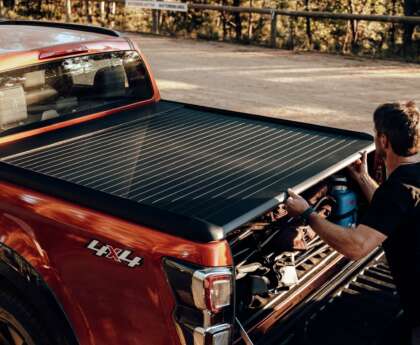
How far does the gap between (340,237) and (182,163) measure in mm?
1051

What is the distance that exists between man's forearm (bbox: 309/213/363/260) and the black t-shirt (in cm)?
9

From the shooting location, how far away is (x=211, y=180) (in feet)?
10.4

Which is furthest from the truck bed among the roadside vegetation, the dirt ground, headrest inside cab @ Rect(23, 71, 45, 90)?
the roadside vegetation

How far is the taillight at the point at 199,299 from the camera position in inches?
95.3

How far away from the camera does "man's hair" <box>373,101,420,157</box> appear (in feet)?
9.50

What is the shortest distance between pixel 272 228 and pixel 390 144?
2.73 feet

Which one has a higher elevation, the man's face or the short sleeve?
the man's face

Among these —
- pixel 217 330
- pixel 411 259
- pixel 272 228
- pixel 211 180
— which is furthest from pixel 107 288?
pixel 411 259

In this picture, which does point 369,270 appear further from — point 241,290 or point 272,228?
point 241,290

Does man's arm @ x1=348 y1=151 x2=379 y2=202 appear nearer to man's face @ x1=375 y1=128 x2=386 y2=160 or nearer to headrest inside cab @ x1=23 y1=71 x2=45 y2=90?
man's face @ x1=375 y1=128 x2=386 y2=160

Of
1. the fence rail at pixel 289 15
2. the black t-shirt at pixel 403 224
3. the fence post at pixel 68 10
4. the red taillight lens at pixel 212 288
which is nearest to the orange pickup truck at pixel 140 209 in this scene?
the red taillight lens at pixel 212 288

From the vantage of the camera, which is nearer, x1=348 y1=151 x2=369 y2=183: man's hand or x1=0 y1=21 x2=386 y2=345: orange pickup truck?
x1=0 y1=21 x2=386 y2=345: orange pickup truck

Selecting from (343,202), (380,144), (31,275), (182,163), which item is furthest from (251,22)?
(31,275)

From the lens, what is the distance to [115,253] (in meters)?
2.58
